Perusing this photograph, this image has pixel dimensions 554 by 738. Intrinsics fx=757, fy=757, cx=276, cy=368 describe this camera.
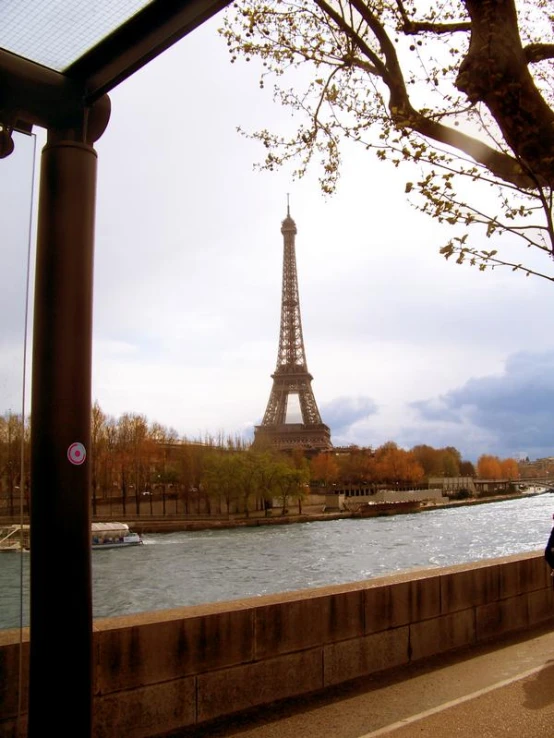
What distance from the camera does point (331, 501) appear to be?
286 ft

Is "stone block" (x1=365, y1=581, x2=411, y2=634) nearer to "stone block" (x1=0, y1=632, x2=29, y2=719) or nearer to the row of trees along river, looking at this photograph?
"stone block" (x1=0, y1=632, x2=29, y2=719)

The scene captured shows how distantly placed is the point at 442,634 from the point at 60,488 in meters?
4.46

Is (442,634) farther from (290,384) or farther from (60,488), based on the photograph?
(290,384)

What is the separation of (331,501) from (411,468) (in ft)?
111

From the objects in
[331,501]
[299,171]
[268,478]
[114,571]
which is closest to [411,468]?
[331,501]

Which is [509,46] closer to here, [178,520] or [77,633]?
[77,633]

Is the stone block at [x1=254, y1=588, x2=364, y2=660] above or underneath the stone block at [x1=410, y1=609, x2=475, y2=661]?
above

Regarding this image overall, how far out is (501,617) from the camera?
269 inches

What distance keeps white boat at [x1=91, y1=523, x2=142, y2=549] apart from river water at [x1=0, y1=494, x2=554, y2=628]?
105 centimetres

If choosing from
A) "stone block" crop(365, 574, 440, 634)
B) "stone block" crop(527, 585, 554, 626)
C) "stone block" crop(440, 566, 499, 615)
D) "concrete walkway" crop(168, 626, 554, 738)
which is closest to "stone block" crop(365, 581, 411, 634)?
"stone block" crop(365, 574, 440, 634)

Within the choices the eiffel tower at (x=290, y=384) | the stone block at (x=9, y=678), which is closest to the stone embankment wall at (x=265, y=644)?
the stone block at (x=9, y=678)

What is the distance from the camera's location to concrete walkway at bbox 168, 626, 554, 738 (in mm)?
4176

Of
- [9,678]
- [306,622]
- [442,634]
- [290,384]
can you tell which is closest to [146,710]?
[9,678]

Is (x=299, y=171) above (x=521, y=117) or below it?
above
